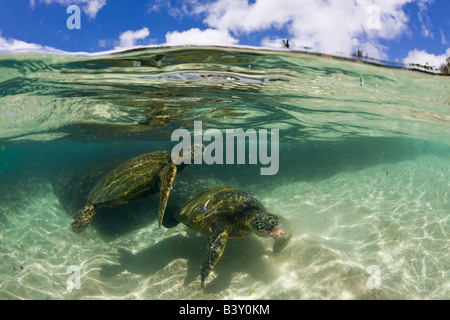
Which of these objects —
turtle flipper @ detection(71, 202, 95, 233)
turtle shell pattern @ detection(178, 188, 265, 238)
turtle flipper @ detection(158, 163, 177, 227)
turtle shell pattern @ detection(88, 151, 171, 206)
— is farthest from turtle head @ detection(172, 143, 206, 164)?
turtle flipper @ detection(71, 202, 95, 233)

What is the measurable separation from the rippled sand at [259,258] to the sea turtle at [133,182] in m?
1.46

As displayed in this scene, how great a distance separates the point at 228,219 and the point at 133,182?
365 centimetres

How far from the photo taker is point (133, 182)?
871 centimetres

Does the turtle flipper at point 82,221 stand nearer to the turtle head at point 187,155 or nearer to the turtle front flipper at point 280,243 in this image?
the turtle head at point 187,155

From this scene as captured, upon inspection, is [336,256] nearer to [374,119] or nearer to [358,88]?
[358,88]

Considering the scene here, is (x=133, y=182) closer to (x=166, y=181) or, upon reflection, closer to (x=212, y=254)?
(x=166, y=181)

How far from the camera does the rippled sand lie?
6898 mm

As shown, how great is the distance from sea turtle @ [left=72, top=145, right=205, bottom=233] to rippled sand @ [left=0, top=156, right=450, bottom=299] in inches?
57.7

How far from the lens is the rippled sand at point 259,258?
22.6ft

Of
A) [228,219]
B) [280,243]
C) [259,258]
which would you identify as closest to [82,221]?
[228,219]

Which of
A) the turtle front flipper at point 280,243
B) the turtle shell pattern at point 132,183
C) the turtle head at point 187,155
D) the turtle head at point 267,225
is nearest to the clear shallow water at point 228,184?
the turtle front flipper at point 280,243

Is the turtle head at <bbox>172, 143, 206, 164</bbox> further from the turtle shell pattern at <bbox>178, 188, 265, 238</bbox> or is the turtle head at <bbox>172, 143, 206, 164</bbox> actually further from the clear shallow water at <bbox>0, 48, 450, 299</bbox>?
the clear shallow water at <bbox>0, 48, 450, 299</bbox>

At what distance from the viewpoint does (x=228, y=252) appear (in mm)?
7949
